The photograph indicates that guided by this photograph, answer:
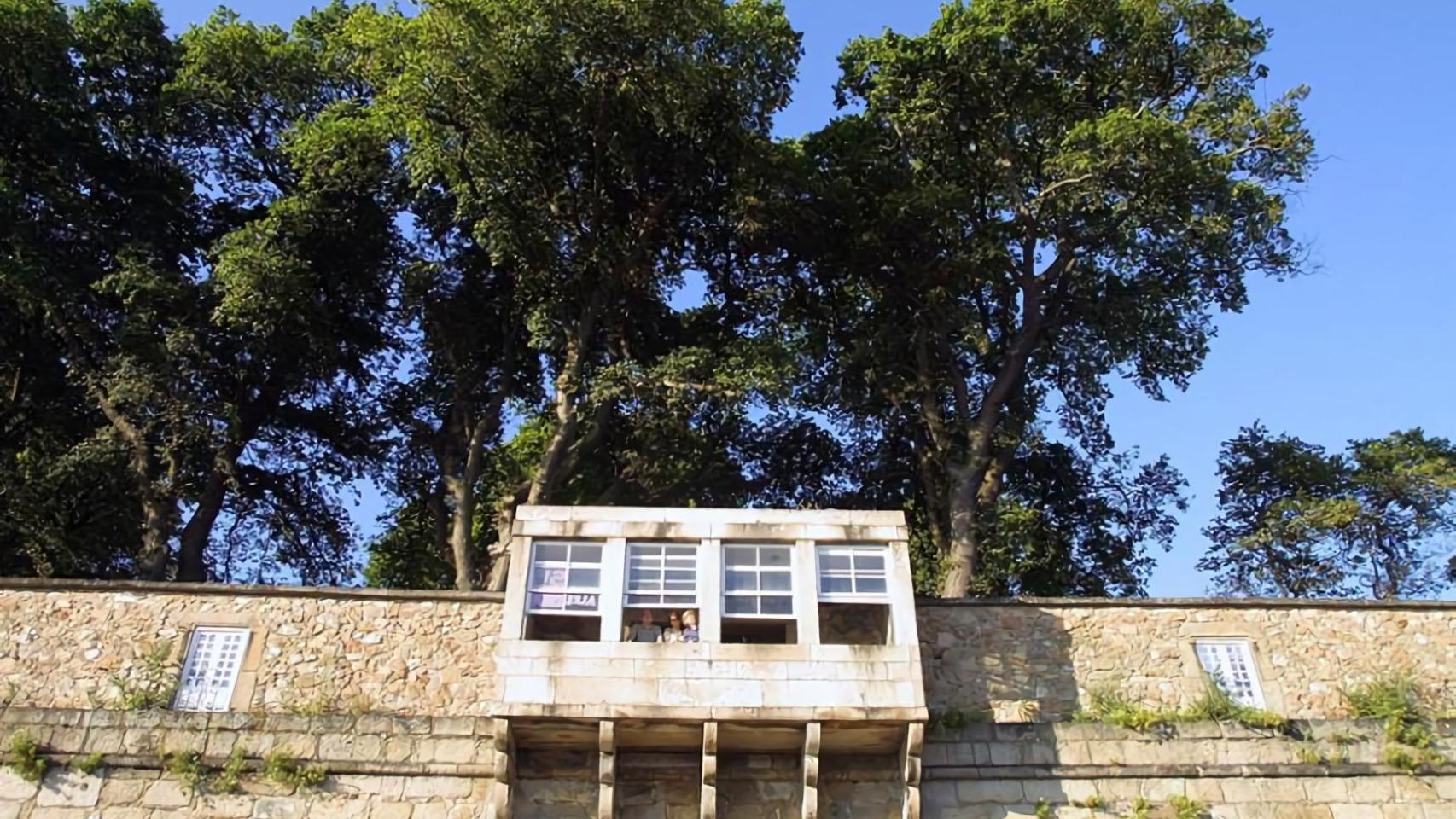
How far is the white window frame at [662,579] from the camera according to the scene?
43.8 feet

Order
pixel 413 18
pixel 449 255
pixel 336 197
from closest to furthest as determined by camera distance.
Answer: pixel 413 18 → pixel 336 197 → pixel 449 255

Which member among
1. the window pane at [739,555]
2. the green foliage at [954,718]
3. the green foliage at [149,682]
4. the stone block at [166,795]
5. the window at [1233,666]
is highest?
the window pane at [739,555]

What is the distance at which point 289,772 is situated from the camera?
12.7 metres

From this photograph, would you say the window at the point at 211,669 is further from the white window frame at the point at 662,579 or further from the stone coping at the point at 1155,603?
the stone coping at the point at 1155,603

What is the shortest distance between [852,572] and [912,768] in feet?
7.35

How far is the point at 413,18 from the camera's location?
66.3 feet

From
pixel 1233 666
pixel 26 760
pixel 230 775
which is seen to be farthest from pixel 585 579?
pixel 1233 666

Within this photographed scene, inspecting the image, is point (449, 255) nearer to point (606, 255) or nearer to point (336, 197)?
point (336, 197)

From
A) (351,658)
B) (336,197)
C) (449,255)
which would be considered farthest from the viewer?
(449,255)

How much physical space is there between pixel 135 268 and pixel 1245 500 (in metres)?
21.5

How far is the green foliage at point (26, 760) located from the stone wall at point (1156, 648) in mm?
9583

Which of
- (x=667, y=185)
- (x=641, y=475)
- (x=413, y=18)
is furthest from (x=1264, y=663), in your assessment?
(x=413, y=18)

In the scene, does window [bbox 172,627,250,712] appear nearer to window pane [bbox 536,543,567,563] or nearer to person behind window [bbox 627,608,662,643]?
window pane [bbox 536,543,567,563]

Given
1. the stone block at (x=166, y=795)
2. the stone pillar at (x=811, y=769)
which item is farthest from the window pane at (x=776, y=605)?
the stone block at (x=166, y=795)
